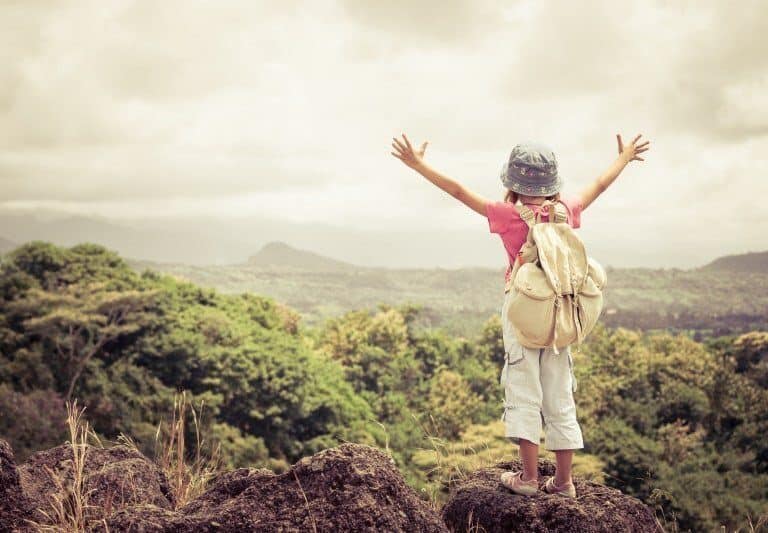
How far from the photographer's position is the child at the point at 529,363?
3596mm

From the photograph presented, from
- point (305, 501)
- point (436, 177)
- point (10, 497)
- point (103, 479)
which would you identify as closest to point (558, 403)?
point (436, 177)

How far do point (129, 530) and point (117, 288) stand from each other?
23495 mm

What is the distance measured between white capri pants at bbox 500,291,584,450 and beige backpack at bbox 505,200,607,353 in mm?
A: 110

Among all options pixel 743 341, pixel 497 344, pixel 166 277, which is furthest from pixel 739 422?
pixel 166 277

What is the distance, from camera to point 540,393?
12.1ft

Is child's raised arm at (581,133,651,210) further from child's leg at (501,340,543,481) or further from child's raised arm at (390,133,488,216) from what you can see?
child's leg at (501,340,543,481)

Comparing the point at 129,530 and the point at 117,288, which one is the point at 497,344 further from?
the point at 129,530

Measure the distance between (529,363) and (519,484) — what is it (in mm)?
608

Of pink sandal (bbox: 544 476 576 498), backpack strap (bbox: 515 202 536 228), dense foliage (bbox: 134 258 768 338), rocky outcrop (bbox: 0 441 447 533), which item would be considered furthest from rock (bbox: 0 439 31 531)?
dense foliage (bbox: 134 258 768 338)

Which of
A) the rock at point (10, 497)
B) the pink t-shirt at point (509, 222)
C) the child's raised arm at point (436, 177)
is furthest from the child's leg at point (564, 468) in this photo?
the rock at point (10, 497)

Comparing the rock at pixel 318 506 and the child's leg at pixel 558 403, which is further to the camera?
the child's leg at pixel 558 403

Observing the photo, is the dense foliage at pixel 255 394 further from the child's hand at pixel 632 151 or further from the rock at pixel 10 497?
the rock at pixel 10 497

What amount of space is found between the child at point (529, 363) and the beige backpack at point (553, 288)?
12cm

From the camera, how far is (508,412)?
3717 millimetres
